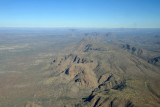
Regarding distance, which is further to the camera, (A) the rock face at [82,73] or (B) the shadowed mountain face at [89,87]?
(A) the rock face at [82,73]

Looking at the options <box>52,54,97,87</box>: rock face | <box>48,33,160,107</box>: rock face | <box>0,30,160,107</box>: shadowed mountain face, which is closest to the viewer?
<box>48,33,160,107</box>: rock face

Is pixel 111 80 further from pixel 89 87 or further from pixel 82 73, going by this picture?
pixel 82 73

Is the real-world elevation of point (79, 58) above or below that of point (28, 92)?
above

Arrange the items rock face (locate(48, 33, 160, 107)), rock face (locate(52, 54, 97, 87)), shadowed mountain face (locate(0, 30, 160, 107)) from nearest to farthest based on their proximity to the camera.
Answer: rock face (locate(48, 33, 160, 107)) < shadowed mountain face (locate(0, 30, 160, 107)) < rock face (locate(52, 54, 97, 87))

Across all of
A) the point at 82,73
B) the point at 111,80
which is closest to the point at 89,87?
the point at 82,73

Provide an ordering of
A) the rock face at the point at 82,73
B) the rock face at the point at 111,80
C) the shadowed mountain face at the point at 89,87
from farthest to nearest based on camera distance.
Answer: the rock face at the point at 82,73
the shadowed mountain face at the point at 89,87
the rock face at the point at 111,80

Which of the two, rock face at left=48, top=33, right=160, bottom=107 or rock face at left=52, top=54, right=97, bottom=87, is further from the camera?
rock face at left=52, top=54, right=97, bottom=87

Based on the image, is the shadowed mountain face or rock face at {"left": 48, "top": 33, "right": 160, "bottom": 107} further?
the shadowed mountain face

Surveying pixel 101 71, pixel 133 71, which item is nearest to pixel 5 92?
pixel 101 71

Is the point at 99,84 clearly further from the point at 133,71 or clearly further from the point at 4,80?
the point at 4,80

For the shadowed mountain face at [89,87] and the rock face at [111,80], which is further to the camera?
the shadowed mountain face at [89,87]

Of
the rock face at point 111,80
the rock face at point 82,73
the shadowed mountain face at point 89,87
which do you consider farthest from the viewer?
the rock face at point 82,73
